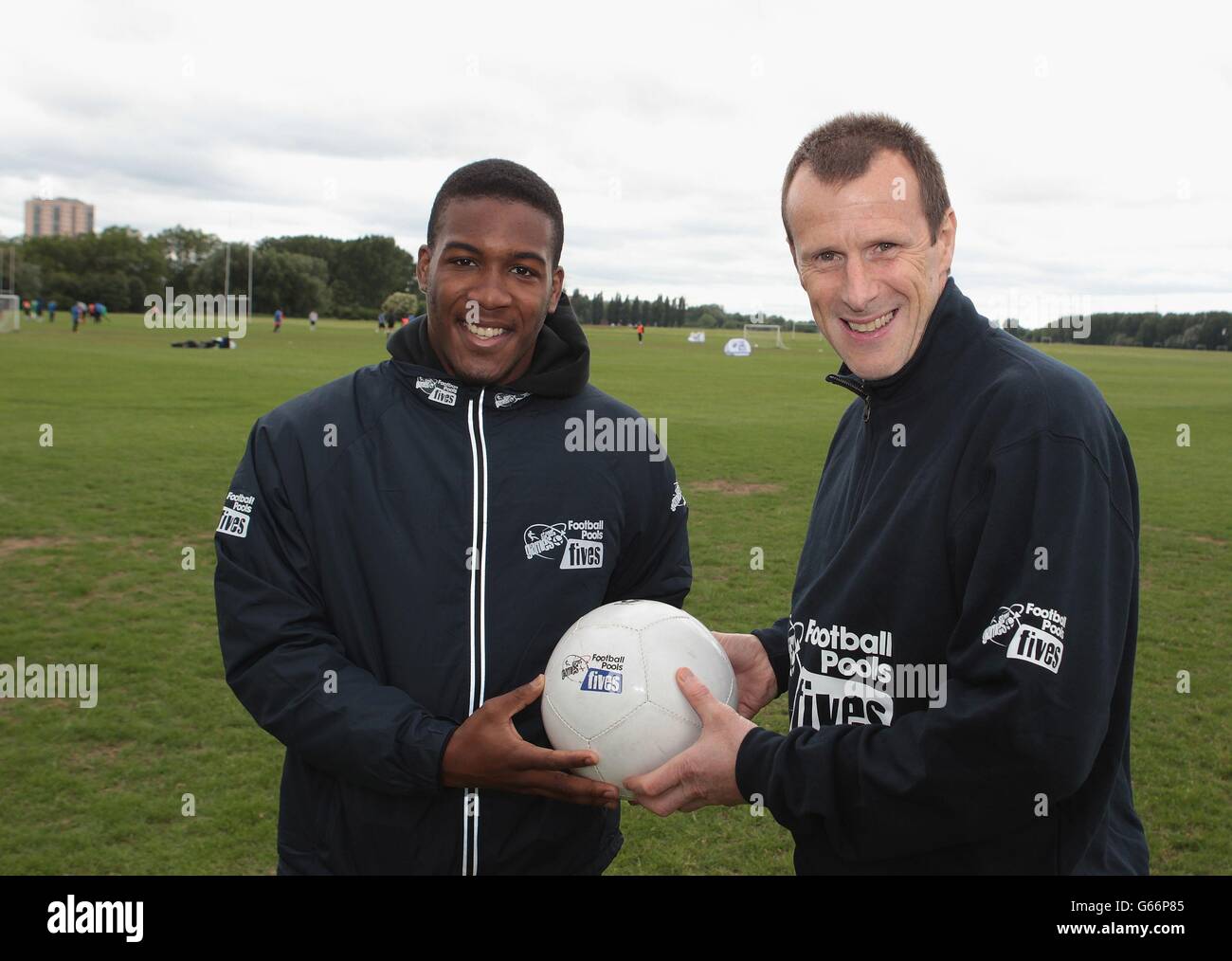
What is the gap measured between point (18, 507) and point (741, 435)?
1522cm

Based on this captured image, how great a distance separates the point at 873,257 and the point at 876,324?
0.20m

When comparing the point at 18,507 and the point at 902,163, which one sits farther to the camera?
the point at 18,507

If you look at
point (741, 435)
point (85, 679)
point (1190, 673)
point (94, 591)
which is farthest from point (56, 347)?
point (1190, 673)

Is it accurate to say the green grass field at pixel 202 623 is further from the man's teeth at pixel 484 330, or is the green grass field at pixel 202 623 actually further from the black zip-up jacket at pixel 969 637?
the man's teeth at pixel 484 330

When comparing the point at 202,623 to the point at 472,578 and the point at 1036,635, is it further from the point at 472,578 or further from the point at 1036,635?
the point at 1036,635

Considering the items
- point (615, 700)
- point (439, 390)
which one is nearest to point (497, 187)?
point (439, 390)

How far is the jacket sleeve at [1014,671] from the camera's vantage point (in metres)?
2.26

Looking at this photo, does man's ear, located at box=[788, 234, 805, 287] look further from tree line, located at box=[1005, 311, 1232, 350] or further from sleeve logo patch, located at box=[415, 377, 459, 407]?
tree line, located at box=[1005, 311, 1232, 350]

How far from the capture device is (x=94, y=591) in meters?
10.0

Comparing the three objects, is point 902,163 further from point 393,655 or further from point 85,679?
point 85,679

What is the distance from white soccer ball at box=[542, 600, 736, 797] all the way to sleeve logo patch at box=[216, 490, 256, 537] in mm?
1047

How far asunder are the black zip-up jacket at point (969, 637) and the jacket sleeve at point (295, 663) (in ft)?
3.35

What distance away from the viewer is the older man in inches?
89.7
